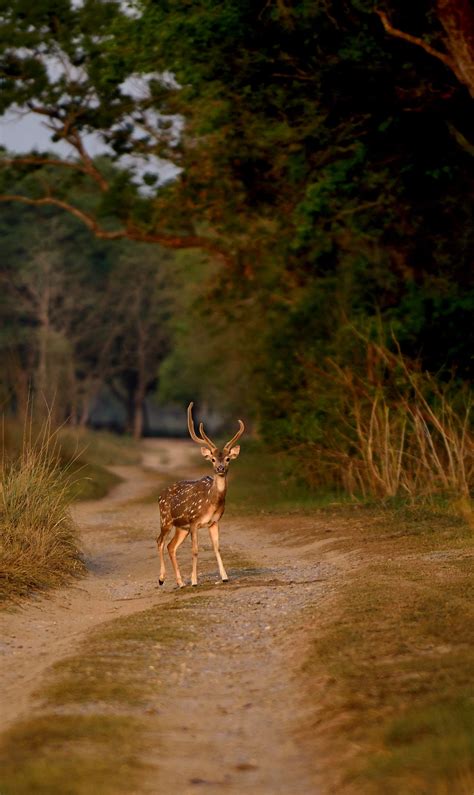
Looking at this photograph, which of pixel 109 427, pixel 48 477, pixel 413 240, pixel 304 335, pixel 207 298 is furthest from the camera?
pixel 109 427

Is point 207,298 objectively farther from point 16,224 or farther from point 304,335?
point 16,224

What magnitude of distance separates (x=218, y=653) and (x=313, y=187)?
14815mm

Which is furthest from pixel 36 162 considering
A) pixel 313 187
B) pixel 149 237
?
pixel 313 187

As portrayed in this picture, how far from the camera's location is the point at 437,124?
21.5 metres

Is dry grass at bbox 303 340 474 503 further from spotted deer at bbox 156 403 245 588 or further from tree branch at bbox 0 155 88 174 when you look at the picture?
tree branch at bbox 0 155 88 174

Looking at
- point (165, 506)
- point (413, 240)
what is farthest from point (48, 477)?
point (413, 240)

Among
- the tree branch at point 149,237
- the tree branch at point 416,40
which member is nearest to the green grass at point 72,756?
the tree branch at point 416,40

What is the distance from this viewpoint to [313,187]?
23375 millimetres

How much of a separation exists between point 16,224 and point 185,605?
7221cm

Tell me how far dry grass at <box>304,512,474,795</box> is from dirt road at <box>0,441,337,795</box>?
0.19 metres

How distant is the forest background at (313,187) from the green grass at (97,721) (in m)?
6.44

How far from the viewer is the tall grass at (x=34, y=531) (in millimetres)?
13066

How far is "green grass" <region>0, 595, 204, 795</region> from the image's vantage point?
21.4 ft

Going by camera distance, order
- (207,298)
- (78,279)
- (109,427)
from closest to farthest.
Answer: (207,298), (78,279), (109,427)
